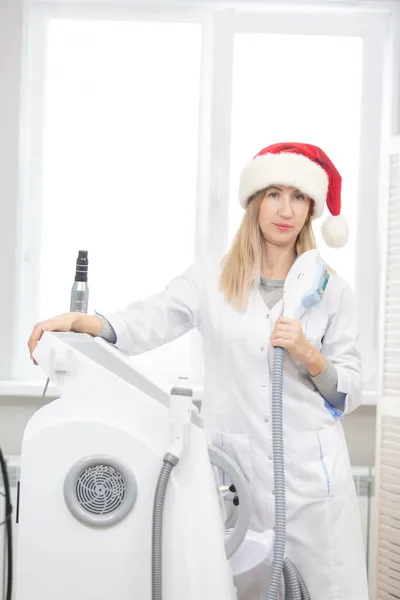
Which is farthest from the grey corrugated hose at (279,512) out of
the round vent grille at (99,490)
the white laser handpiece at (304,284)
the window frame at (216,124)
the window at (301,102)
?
the window at (301,102)

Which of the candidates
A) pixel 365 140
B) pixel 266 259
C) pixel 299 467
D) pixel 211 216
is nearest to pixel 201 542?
pixel 299 467

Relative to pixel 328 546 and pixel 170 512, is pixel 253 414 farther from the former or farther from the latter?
pixel 170 512

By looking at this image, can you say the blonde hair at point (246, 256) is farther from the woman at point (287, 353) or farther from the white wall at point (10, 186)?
the white wall at point (10, 186)

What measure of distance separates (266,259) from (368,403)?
117 centimetres

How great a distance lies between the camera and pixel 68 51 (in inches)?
113

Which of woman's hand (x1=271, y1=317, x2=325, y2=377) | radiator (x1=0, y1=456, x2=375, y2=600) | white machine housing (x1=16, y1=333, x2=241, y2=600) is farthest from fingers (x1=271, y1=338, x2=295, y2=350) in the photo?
radiator (x1=0, y1=456, x2=375, y2=600)

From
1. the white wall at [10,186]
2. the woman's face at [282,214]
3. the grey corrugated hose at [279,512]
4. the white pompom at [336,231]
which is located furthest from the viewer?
the white wall at [10,186]

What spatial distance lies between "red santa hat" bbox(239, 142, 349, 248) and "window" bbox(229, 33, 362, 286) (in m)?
1.05

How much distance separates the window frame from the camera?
283cm

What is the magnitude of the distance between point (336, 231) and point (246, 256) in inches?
10.3

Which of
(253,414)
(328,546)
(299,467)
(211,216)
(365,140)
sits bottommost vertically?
(328,546)

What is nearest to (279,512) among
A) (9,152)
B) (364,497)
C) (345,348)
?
(345,348)

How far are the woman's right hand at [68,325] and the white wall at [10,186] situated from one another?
135cm

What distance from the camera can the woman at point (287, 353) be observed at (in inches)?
61.0
